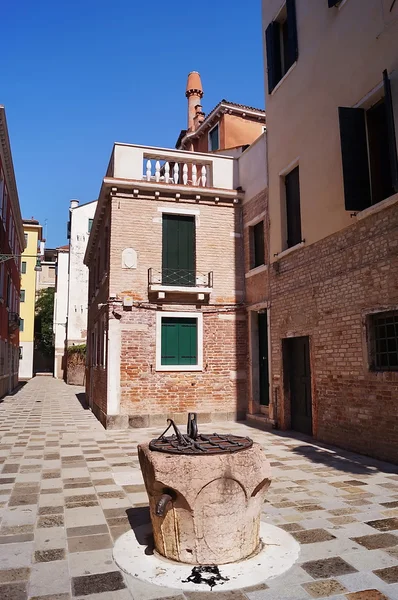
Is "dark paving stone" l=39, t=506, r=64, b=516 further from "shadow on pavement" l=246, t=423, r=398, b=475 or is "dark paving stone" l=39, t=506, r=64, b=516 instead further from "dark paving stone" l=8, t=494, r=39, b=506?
"shadow on pavement" l=246, t=423, r=398, b=475

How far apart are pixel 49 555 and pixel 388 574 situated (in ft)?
8.68

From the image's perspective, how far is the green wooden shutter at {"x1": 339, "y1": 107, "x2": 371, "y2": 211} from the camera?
25.0 ft

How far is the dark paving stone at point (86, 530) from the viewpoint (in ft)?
13.9

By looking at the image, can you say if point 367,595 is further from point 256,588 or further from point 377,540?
point 377,540

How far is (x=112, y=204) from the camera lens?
11852mm

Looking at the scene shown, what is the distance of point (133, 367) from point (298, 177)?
6.05m

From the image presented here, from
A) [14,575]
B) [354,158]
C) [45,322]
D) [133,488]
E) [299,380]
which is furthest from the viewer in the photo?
[45,322]

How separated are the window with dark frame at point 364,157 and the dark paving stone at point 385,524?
4.90 m

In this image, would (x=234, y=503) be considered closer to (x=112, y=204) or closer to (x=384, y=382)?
(x=384, y=382)

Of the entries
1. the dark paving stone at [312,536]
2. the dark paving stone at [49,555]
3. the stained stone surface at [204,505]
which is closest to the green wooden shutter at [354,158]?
the dark paving stone at [312,536]

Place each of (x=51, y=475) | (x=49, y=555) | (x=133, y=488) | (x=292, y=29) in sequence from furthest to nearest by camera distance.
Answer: (x=292, y=29) < (x=51, y=475) < (x=133, y=488) < (x=49, y=555)

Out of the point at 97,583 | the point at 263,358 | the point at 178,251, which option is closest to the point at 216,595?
the point at 97,583

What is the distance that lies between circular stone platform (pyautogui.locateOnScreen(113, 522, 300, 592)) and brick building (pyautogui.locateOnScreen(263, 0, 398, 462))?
3.78 metres

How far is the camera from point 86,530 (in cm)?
432
